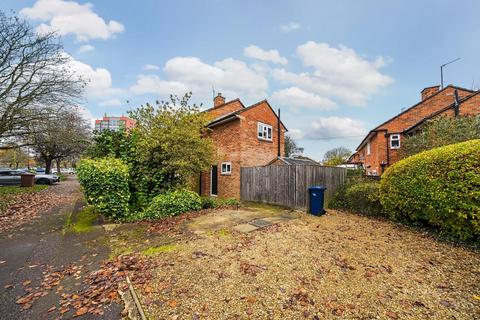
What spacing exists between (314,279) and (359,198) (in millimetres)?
6912

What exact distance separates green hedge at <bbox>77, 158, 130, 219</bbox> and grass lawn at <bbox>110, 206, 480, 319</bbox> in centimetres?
249

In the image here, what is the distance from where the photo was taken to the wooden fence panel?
954 centimetres

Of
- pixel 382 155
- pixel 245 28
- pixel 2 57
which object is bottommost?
pixel 382 155

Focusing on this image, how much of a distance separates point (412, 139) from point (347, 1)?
956cm

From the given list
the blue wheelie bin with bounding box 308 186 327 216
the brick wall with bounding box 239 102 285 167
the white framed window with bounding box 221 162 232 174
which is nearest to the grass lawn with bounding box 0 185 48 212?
the white framed window with bounding box 221 162 232 174

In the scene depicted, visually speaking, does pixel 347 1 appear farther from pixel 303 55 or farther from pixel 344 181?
pixel 344 181

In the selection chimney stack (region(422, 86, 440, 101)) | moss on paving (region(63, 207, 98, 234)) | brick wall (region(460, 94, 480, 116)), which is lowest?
moss on paving (region(63, 207, 98, 234))

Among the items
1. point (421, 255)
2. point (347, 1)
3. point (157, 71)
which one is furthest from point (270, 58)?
point (421, 255)

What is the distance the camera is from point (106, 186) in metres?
7.32

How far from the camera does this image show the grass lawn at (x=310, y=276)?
281 cm

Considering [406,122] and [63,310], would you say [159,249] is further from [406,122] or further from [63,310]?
[406,122]

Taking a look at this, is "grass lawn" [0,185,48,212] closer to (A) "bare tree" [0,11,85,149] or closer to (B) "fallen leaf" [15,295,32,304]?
(A) "bare tree" [0,11,85,149]

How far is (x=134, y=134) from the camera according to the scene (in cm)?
946

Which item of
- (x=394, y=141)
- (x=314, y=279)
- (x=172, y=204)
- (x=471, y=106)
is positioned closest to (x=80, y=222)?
(x=172, y=204)
